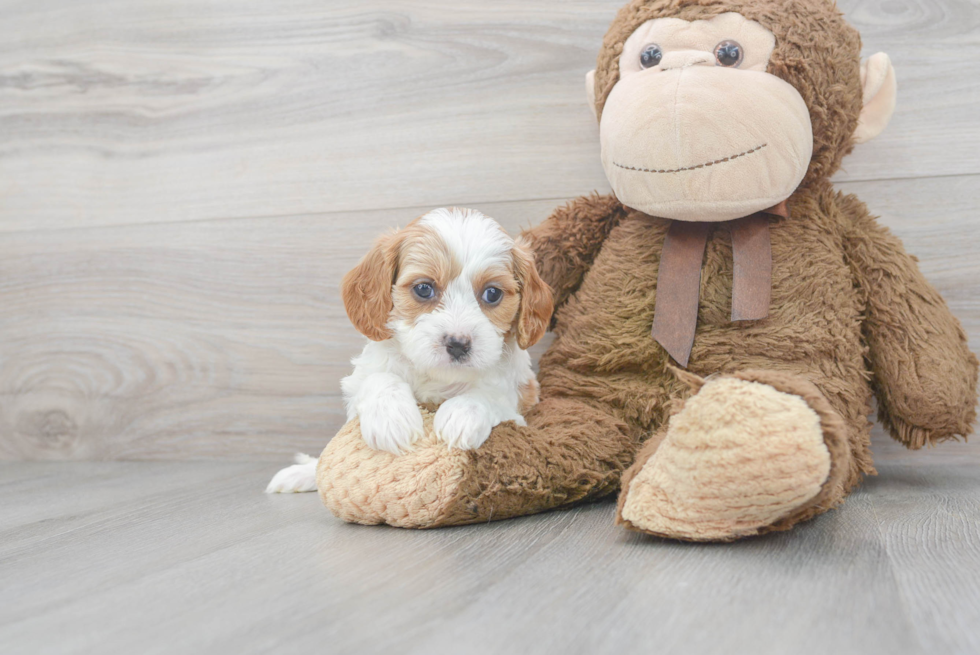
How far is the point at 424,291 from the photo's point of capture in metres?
1.16

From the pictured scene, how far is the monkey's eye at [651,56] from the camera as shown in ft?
4.05

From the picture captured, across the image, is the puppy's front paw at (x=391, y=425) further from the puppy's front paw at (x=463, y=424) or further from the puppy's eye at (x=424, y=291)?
the puppy's eye at (x=424, y=291)

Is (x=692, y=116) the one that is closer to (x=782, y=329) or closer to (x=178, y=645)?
(x=782, y=329)

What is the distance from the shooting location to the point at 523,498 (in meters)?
1.11

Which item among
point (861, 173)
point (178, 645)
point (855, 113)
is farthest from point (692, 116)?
point (178, 645)

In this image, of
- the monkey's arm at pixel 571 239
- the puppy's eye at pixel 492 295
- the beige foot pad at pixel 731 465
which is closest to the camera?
the beige foot pad at pixel 731 465

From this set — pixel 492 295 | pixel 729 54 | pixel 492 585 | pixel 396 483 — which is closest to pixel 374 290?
pixel 492 295

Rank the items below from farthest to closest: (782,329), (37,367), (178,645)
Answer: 1. (37,367)
2. (782,329)
3. (178,645)

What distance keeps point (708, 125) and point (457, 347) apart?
51 cm

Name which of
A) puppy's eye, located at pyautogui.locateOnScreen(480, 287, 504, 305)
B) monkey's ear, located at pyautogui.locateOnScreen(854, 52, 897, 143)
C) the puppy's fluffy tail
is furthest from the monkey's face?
the puppy's fluffy tail

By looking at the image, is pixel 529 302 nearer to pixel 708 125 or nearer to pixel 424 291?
pixel 424 291

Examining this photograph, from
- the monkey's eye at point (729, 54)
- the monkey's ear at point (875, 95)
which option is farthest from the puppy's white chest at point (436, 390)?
the monkey's ear at point (875, 95)

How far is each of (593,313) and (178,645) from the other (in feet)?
2.85

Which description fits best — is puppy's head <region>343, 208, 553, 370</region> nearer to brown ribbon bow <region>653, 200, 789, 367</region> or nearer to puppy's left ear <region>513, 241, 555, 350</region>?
puppy's left ear <region>513, 241, 555, 350</region>
